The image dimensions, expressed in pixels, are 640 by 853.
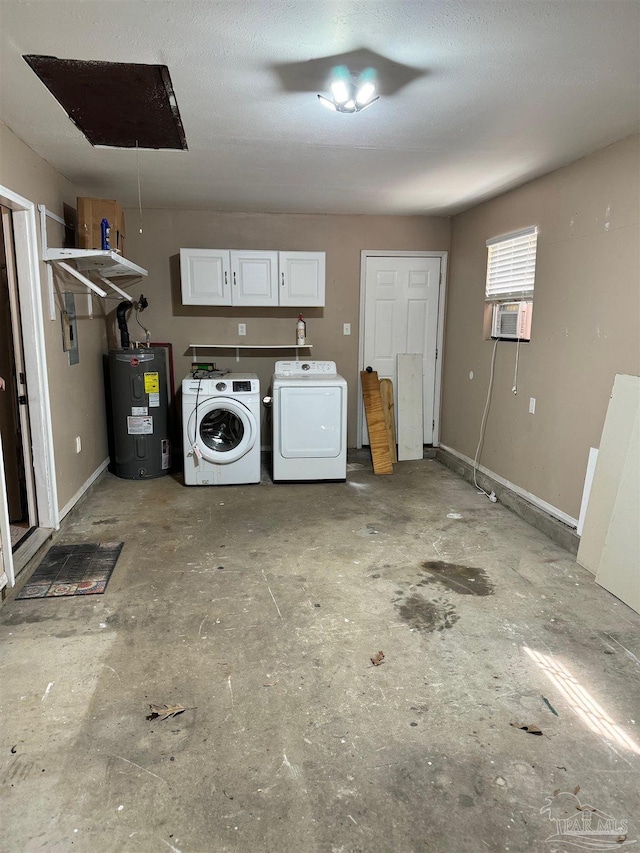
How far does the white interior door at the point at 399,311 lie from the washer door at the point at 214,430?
1528mm

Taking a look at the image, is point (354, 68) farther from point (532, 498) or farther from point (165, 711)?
point (532, 498)

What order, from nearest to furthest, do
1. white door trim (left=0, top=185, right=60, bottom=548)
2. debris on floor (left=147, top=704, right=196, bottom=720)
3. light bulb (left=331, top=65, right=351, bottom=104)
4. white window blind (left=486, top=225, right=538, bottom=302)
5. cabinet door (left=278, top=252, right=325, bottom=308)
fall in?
debris on floor (left=147, top=704, right=196, bottom=720) → light bulb (left=331, top=65, right=351, bottom=104) → white door trim (left=0, top=185, right=60, bottom=548) → white window blind (left=486, top=225, right=538, bottom=302) → cabinet door (left=278, top=252, right=325, bottom=308)

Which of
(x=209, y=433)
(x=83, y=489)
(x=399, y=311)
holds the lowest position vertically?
(x=83, y=489)

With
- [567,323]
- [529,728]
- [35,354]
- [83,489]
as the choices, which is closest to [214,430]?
[83,489]

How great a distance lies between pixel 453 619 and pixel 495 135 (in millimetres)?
2544

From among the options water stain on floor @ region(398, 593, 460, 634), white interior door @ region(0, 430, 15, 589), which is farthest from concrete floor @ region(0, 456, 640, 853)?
white interior door @ region(0, 430, 15, 589)

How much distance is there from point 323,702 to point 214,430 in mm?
3042

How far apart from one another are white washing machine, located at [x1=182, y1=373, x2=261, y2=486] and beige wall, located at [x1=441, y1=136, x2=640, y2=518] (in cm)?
205

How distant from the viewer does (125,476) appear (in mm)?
4656

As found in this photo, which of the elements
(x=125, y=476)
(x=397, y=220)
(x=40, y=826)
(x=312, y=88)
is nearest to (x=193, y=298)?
(x=125, y=476)

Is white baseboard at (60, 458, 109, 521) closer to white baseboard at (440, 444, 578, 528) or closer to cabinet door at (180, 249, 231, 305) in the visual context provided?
cabinet door at (180, 249, 231, 305)

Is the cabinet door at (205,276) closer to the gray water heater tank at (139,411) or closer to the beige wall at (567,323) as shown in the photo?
the gray water heater tank at (139,411)

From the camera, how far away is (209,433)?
4605mm

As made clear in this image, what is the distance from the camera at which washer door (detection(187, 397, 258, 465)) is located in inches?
172
